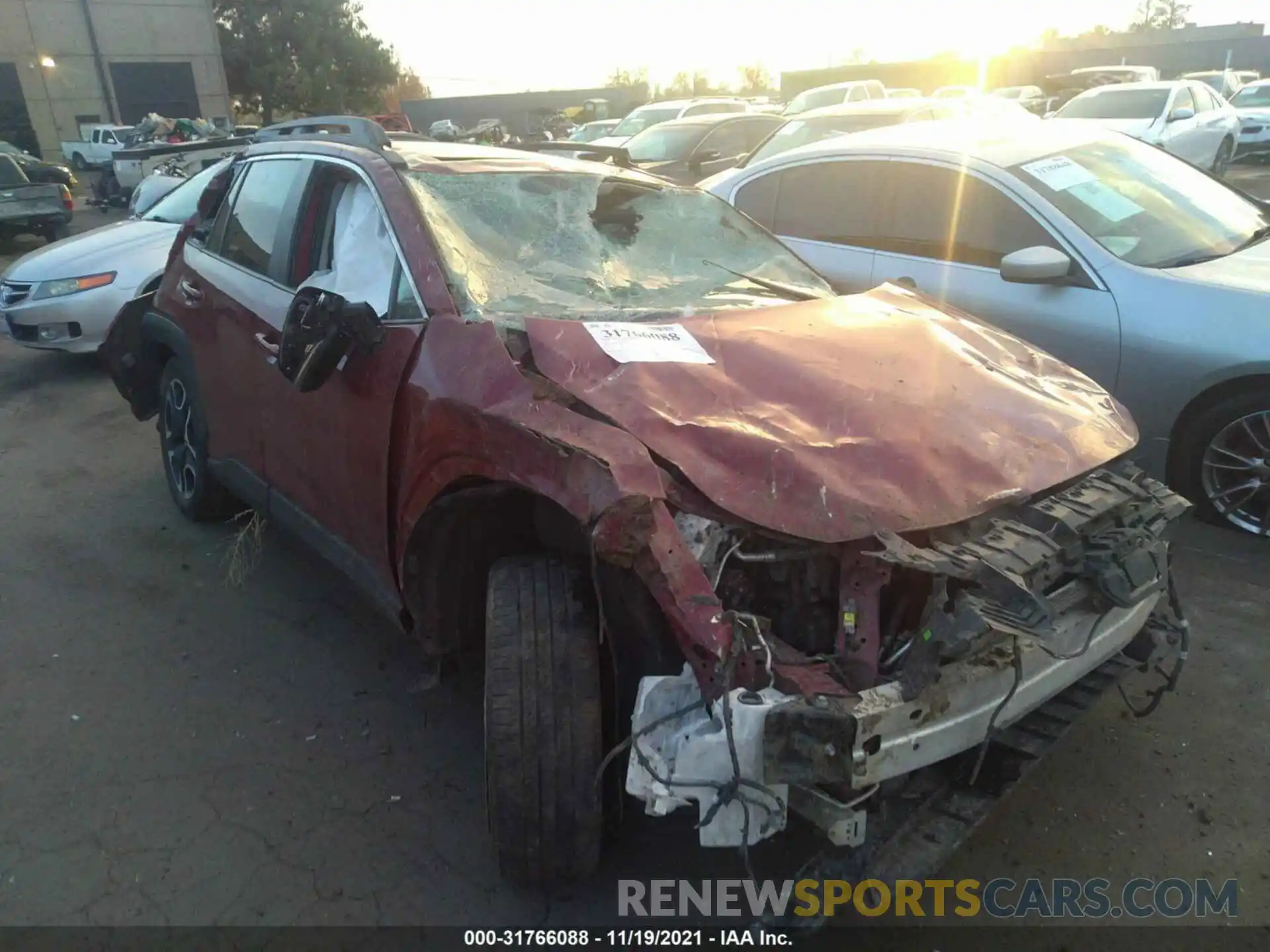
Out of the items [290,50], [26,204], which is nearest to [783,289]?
[26,204]

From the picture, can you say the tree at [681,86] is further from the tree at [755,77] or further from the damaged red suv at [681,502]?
the damaged red suv at [681,502]

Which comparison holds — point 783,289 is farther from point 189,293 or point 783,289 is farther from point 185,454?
point 185,454

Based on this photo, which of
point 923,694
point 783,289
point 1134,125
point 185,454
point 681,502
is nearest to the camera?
point 923,694

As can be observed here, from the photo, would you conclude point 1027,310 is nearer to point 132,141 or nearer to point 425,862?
point 425,862

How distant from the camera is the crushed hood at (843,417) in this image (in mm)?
2209

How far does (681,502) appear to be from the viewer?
2125 millimetres

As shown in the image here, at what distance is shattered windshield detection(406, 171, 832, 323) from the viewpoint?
2.92m

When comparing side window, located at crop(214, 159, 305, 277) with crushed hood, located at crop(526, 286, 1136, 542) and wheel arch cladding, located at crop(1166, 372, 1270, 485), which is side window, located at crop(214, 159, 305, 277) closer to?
crushed hood, located at crop(526, 286, 1136, 542)

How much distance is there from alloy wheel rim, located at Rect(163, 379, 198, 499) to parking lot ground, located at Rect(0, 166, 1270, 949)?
21.5 inches

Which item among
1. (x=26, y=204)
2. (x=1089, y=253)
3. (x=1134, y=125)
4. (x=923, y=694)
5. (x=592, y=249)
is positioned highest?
(x=592, y=249)

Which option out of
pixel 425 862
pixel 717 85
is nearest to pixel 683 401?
pixel 425 862

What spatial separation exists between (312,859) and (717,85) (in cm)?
6929

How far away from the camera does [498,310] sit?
9.05 feet

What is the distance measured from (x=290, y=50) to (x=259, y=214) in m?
40.1
